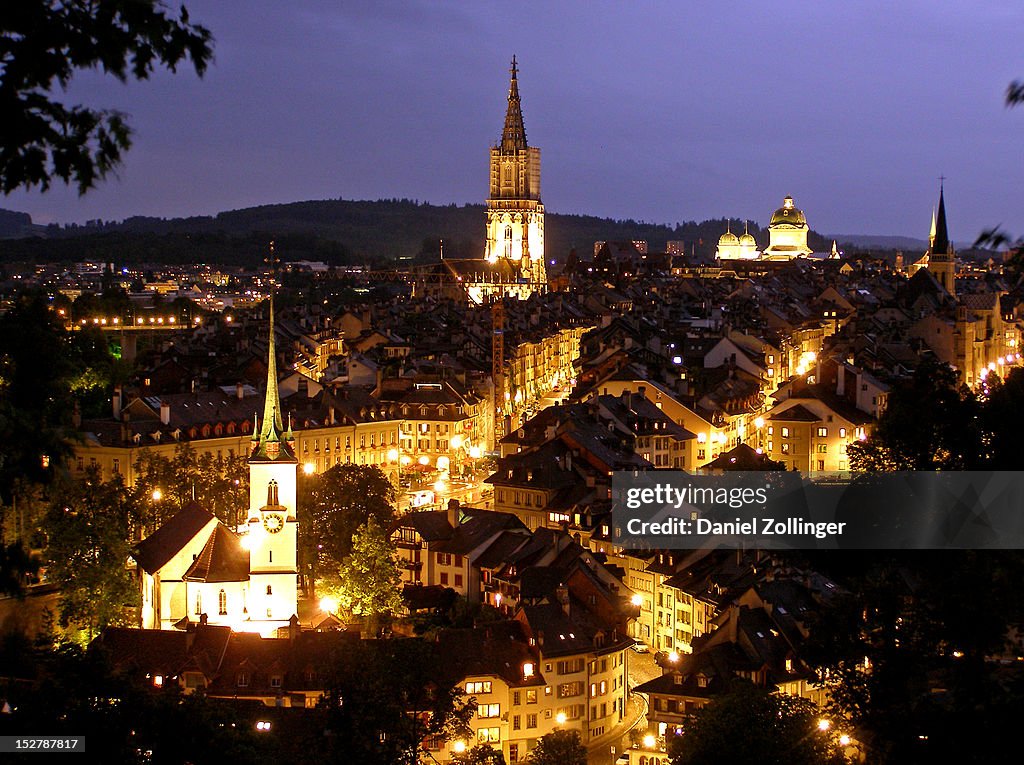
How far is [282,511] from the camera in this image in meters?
31.9

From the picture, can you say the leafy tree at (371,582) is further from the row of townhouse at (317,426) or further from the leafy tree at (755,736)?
the row of townhouse at (317,426)

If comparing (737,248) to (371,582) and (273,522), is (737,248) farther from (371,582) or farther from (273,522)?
(371,582)

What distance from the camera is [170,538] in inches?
1259

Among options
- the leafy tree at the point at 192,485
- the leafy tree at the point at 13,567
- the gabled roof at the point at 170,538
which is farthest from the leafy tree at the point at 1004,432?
the leafy tree at the point at 192,485

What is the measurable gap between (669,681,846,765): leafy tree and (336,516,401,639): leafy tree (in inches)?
358

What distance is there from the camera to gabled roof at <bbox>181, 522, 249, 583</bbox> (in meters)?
31.2

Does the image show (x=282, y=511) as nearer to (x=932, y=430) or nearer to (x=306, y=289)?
(x=932, y=430)

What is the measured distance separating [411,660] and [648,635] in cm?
990

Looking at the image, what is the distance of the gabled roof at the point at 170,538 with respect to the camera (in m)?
31.2

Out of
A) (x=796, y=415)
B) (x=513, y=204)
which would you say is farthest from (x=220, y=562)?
(x=513, y=204)

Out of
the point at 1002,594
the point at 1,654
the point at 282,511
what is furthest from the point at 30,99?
the point at 282,511

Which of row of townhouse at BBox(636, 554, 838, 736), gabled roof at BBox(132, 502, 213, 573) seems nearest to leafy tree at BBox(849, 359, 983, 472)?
row of townhouse at BBox(636, 554, 838, 736)

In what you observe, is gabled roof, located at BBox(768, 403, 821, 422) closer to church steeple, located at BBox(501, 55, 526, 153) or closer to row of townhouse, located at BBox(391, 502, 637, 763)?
row of townhouse, located at BBox(391, 502, 637, 763)

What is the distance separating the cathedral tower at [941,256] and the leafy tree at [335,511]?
238 ft
